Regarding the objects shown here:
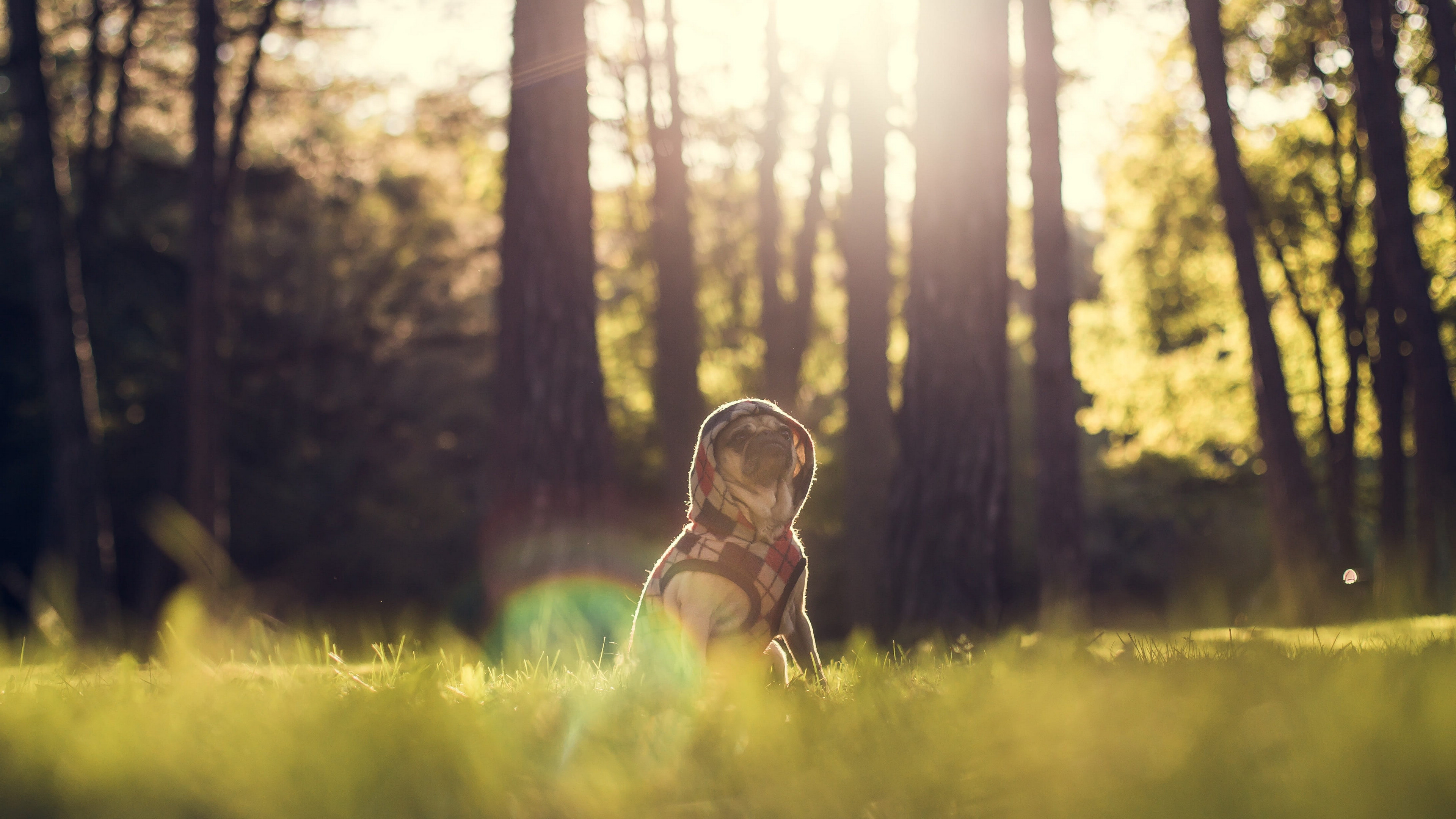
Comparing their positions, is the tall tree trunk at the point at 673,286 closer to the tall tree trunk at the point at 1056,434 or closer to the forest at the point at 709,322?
the forest at the point at 709,322

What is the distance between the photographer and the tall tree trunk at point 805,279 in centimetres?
2366

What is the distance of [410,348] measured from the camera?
30.7 m

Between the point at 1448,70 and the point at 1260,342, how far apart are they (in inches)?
130

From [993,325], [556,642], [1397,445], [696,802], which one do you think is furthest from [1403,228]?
[696,802]

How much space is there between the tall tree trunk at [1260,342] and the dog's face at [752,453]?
10.7 metres

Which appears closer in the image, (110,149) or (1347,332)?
(1347,332)

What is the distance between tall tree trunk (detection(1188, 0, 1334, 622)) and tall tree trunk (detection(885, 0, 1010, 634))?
5527 mm

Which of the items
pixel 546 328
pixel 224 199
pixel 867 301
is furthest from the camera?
pixel 867 301

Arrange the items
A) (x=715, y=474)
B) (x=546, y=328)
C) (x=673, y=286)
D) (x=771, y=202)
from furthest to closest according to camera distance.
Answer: (x=771, y=202) → (x=673, y=286) → (x=546, y=328) → (x=715, y=474)

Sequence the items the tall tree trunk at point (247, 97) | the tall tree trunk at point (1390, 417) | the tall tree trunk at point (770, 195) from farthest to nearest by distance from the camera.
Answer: the tall tree trunk at point (770, 195) → the tall tree trunk at point (247, 97) → the tall tree trunk at point (1390, 417)

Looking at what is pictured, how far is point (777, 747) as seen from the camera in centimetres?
215

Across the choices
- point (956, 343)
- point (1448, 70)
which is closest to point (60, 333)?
point (956, 343)

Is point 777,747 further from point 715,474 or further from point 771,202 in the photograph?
point 771,202

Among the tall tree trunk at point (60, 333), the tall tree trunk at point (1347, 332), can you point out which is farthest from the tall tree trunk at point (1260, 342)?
the tall tree trunk at point (60, 333)
